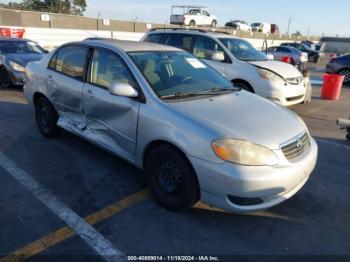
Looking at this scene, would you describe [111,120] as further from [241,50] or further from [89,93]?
[241,50]

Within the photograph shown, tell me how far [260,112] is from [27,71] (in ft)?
13.5

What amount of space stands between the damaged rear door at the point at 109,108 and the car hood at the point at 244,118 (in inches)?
23.9

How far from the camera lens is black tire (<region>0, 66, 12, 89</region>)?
363 inches

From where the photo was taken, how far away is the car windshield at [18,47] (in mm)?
9617

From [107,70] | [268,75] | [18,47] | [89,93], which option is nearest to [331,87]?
[268,75]

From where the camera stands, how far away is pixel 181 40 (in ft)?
26.5

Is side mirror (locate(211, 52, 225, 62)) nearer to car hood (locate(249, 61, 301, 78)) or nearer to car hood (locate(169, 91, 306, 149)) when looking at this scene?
car hood (locate(249, 61, 301, 78))

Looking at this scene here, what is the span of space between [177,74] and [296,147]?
1.63m

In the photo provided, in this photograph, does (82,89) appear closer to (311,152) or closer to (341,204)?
(311,152)

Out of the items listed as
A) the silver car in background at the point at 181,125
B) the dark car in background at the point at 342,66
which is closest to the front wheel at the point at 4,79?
the silver car in background at the point at 181,125

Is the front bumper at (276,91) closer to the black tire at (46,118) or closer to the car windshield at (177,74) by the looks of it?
the car windshield at (177,74)

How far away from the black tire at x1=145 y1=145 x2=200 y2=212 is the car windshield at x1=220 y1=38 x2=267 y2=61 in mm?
5087

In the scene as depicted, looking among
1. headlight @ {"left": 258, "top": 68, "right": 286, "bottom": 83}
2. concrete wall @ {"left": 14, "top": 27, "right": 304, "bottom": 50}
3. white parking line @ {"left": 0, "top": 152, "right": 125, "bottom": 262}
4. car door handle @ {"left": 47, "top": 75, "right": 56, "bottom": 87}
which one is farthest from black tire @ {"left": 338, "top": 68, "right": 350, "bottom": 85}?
concrete wall @ {"left": 14, "top": 27, "right": 304, "bottom": 50}

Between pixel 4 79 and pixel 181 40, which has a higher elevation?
pixel 181 40
